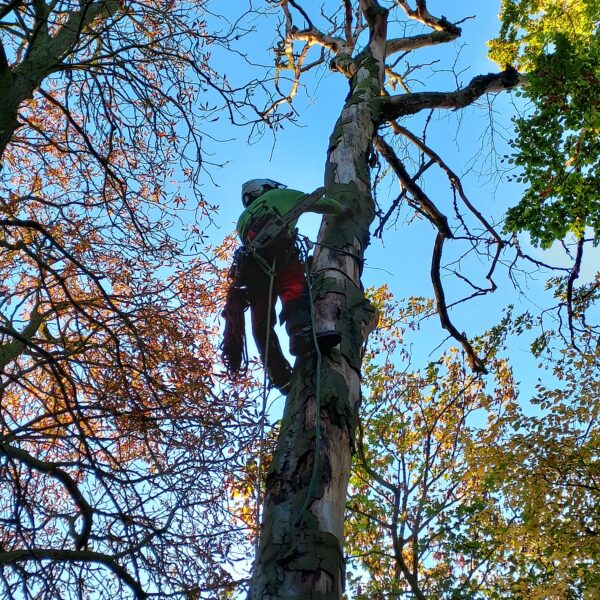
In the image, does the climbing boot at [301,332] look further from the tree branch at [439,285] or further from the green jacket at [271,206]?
the tree branch at [439,285]

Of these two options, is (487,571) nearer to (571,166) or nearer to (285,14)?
(571,166)

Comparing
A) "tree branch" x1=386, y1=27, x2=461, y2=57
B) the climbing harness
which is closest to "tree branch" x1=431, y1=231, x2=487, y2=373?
the climbing harness

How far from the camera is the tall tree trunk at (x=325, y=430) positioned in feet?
6.31

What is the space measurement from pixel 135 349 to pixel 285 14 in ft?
14.5

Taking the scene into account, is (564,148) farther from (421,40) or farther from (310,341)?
(310,341)

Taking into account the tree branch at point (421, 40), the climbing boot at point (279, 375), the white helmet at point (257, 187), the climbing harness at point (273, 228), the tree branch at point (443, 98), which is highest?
the tree branch at point (421, 40)

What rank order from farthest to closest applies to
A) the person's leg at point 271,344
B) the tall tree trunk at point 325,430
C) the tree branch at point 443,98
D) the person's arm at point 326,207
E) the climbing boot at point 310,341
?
the tree branch at point 443,98 < the person's leg at point 271,344 < the person's arm at point 326,207 < the climbing boot at point 310,341 < the tall tree trunk at point 325,430

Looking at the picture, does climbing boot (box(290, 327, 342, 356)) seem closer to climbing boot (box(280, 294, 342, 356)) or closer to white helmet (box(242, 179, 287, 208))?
climbing boot (box(280, 294, 342, 356))

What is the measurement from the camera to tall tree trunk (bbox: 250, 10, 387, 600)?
192 cm

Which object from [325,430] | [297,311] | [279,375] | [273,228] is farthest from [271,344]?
[325,430]

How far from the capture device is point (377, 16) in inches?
203

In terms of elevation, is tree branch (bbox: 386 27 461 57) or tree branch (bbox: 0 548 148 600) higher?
tree branch (bbox: 386 27 461 57)

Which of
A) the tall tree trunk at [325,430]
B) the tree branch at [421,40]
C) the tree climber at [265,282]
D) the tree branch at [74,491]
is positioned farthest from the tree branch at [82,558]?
the tree branch at [421,40]

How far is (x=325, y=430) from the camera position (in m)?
2.34
